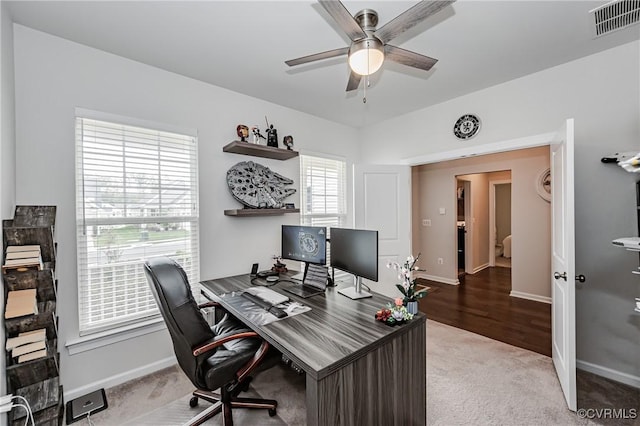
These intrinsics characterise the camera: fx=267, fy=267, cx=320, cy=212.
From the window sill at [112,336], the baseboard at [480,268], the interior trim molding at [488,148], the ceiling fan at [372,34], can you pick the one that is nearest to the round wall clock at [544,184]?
the interior trim molding at [488,148]

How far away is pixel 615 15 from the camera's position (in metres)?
1.73

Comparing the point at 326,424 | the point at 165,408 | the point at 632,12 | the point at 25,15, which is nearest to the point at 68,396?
the point at 165,408

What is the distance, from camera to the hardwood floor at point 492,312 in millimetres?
2902

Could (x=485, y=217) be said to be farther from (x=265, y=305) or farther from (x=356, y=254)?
(x=265, y=305)

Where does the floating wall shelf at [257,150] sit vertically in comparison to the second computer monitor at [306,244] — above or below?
above

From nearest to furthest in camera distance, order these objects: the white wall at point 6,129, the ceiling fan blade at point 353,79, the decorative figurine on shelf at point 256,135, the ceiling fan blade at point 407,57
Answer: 1. the white wall at point 6,129
2. the ceiling fan blade at point 407,57
3. the ceiling fan blade at point 353,79
4. the decorative figurine on shelf at point 256,135

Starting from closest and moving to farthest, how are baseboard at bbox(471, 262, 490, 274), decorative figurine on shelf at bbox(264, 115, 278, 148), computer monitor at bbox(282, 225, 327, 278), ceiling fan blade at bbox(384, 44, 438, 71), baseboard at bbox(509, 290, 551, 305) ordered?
ceiling fan blade at bbox(384, 44, 438, 71), computer monitor at bbox(282, 225, 327, 278), decorative figurine on shelf at bbox(264, 115, 278, 148), baseboard at bbox(509, 290, 551, 305), baseboard at bbox(471, 262, 490, 274)

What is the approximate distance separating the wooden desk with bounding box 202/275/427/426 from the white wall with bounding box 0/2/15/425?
1.33m

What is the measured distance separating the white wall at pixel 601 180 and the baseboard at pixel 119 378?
3.65 metres

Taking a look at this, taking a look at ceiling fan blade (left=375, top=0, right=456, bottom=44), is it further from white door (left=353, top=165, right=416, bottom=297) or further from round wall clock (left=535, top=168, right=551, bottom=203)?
round wall clock (left=535, top=168, right=551, bottom=203)

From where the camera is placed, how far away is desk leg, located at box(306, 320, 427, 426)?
1140 millimetres

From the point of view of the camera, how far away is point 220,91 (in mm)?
2738

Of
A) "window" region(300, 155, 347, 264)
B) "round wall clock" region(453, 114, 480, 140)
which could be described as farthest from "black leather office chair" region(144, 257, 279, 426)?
"round wall clock" region(453, 114, 480, 140)

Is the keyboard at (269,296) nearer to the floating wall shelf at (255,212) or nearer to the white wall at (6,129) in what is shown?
the floating wall shelf at (255,212)
